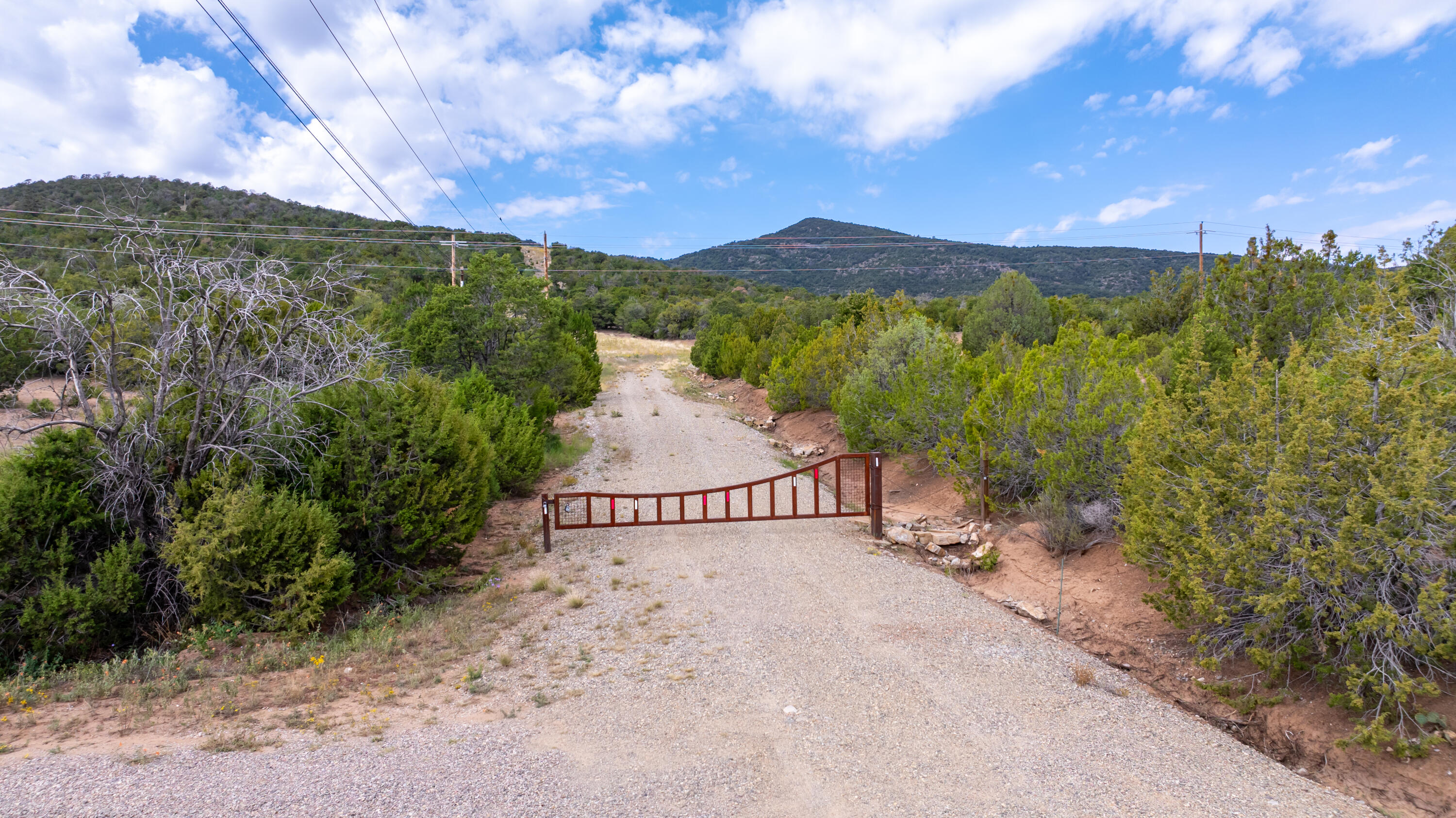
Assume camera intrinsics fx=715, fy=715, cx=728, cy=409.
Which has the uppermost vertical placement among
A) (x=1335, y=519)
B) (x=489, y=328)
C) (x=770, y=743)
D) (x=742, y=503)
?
(x=489, y=328)

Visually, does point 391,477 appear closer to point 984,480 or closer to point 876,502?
point 876,502

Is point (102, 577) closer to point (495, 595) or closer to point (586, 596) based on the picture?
point (495, 595)

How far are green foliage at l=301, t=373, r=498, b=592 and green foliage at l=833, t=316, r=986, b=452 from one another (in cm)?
799

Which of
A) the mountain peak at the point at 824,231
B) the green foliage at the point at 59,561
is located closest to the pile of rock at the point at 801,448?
the green foliage at the point at 59,561

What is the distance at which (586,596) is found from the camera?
28.7ft

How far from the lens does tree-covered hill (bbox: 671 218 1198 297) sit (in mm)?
67438

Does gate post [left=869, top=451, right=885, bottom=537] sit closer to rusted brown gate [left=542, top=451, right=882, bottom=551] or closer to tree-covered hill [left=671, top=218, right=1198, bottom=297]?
rusted brown gate [left=542, top=451, right=882, bottom=551]

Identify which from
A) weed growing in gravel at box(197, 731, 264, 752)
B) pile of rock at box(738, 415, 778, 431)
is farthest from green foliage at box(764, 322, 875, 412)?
weed growing in gravel at box(197, 731, 264, 752)

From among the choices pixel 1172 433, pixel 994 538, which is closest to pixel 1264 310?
pixel 994 538

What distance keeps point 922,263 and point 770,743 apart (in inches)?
3075

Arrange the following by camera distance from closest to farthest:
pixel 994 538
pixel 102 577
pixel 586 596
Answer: pixel 102 577 < pixel 586 596 < pixel 994 538

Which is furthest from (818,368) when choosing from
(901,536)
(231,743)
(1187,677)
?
(231,743)

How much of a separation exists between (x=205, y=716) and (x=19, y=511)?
350cm

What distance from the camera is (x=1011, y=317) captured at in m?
28.4
